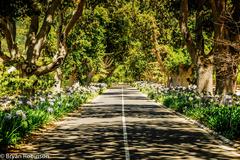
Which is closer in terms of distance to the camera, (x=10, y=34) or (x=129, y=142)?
(x=129, y=142)

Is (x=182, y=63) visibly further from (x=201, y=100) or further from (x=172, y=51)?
(x=201, y=100)

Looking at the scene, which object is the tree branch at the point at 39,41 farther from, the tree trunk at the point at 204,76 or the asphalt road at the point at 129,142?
the tree trunk at the point at 204,76

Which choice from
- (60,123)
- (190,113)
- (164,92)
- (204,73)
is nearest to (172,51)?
(164,92)

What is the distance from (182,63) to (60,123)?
82.5 feet

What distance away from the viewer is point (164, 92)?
4434cm

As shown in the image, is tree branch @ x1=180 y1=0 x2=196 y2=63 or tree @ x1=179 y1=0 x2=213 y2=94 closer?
tree branch @ x1=180 y1=0 x2=196 y2=63

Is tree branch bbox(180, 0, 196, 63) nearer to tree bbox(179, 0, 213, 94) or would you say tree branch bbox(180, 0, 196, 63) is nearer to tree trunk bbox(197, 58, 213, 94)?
tree bbox(179, 0, 213, 94)

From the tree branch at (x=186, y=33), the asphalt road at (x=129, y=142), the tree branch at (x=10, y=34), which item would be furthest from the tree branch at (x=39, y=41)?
the tree branch at (x=186, y=33)

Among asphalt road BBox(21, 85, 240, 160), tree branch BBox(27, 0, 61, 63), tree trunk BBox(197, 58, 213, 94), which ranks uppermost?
tree branch BBox(27, 0, 61, 63)

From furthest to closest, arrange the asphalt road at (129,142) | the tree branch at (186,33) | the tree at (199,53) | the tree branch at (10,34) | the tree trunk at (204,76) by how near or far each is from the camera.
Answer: the tree trunk at (204,76)
the tree at (199,53)
the tree branch at (186,33)
the tree branch at (10,34)
the asphalt road at (129,142)

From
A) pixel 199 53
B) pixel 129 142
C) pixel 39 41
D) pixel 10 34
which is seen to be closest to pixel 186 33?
pixel 199 53

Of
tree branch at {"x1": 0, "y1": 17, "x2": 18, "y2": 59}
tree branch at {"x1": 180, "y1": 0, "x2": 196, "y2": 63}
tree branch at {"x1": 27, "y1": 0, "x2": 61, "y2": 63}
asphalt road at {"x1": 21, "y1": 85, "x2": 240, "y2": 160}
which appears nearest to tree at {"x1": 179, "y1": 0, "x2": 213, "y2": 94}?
tree branch at {"x1": 180, "y1": 0, "x2": 196, "y2": 63}

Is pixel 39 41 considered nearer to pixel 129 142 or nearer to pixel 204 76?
pixel 204 76

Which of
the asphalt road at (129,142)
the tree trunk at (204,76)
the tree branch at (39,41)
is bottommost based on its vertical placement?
the asphalt road at (129,142)
